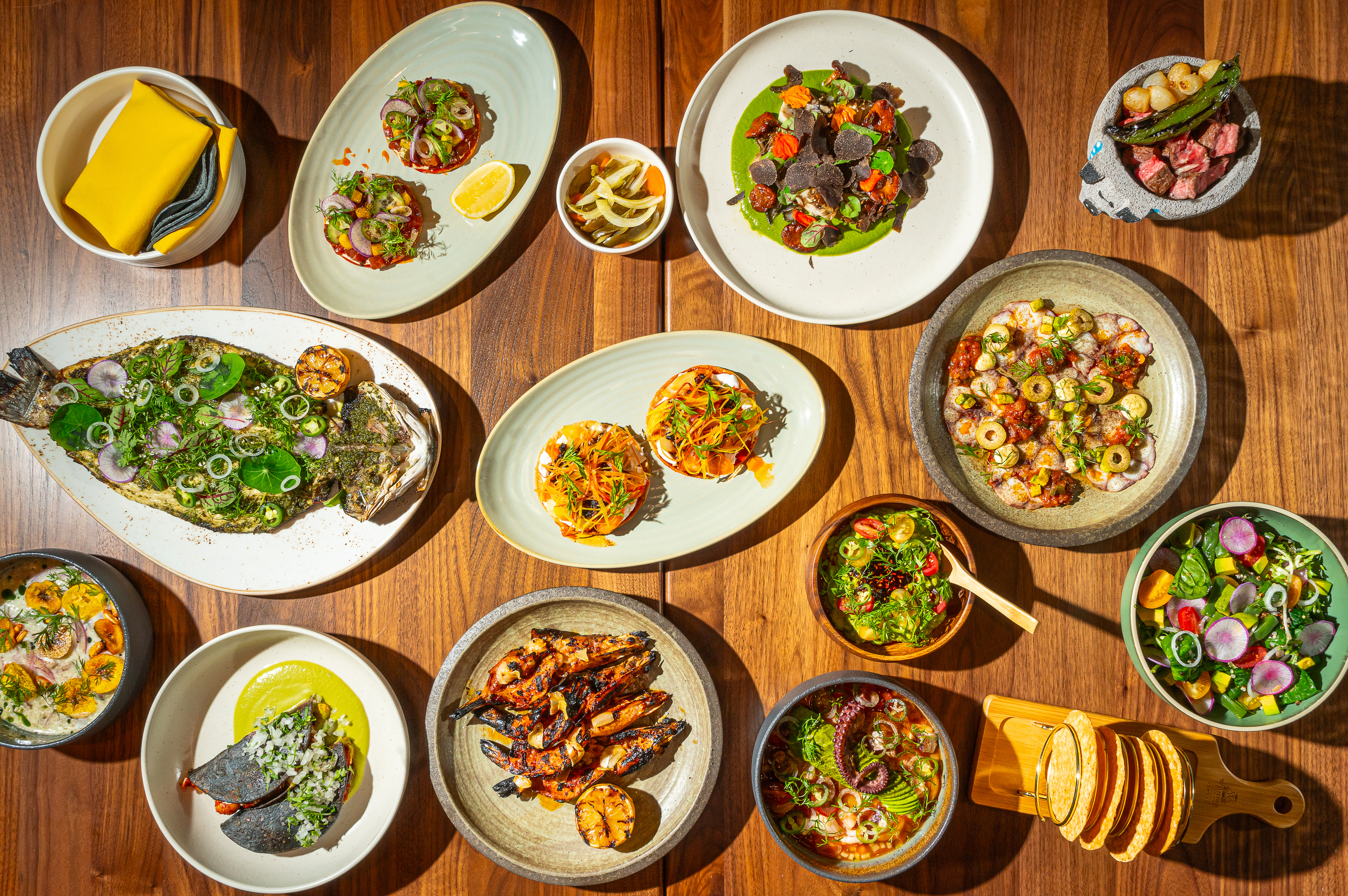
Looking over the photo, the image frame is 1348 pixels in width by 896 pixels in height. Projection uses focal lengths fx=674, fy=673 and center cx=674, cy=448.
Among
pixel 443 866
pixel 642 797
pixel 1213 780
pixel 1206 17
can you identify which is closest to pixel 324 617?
pixel 443 866

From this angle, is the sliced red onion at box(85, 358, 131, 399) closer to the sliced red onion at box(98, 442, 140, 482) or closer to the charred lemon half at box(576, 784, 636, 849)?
the sliced red onion at box(98, 442, 140, 482)

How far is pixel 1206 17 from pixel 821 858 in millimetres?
3413

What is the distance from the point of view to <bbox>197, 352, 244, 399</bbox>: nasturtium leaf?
2424mm

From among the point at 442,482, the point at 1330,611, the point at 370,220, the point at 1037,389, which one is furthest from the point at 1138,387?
the point at 370,220

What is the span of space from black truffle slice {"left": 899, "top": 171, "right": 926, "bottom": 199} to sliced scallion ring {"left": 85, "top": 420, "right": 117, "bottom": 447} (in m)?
2.99

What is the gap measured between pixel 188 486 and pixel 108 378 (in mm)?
509

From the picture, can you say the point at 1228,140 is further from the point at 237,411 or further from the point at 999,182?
the point at 237,411

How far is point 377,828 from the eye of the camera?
2.41 meters

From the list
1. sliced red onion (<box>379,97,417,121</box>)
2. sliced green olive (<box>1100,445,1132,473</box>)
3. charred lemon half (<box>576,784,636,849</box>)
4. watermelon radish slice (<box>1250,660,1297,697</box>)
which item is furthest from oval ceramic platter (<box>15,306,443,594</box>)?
watermelon radish slice (<box>1250,660,1297,697</box>)

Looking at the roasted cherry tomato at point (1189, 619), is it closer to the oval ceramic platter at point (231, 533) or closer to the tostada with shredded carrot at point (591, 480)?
the tostada with shredded carrot at point (591, 480)

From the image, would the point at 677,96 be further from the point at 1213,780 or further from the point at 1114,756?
the point at 1213,780

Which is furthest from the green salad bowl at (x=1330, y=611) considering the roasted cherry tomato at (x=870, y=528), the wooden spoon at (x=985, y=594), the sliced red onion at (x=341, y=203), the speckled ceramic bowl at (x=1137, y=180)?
the sliced red onion at (x=341, y=203)

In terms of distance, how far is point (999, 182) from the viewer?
8.39ft

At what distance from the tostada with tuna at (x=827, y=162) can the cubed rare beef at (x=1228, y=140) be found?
0.85 meters
